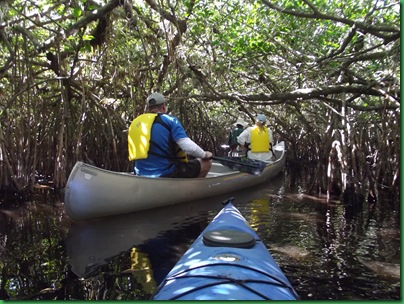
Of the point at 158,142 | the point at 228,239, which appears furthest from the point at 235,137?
the point at 228,239

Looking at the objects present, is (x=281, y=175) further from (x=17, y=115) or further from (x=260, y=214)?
(x=17, y=115)

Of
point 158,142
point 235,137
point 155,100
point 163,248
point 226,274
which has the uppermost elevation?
point 155,100

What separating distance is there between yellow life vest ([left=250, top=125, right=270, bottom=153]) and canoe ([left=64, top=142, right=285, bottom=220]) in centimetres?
204

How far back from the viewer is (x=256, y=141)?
7.12 meters

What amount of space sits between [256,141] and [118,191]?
363 centimetres

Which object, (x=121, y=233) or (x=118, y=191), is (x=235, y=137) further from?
(x=121, y=233)

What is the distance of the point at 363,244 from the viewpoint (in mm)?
3506

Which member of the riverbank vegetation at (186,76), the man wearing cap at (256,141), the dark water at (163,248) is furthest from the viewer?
the man wearing cap at (256,141)

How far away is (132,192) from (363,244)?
237 cm

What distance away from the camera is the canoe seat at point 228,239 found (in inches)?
86.4

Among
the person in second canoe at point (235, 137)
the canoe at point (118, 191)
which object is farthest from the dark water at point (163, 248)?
the person in second canoe at point (235, 137)

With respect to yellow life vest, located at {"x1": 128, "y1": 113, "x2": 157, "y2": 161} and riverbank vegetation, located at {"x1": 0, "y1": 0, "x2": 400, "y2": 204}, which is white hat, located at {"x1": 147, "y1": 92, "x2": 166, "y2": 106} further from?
riverbank vegetation, located at {"x1": 0, "y1": 0, "x2": 400, "y2": 204}

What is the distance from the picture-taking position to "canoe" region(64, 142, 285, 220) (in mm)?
3818

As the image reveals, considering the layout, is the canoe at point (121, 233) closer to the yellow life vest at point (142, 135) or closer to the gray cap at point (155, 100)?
the yellow life vest at point (142, 135)
